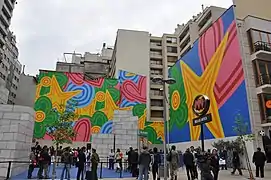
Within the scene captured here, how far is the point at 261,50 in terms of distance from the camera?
65.9 ft

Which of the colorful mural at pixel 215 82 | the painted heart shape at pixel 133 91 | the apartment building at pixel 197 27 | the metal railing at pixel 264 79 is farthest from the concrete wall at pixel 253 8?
the painted heart shape at pixel 133 91

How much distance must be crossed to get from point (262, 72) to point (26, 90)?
165 feet

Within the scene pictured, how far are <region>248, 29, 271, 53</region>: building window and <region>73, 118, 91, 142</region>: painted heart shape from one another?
944 inches

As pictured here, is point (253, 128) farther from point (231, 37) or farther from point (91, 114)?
point (91, 114)

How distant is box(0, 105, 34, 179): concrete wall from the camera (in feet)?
40.6

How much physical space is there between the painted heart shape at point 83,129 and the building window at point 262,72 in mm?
23521

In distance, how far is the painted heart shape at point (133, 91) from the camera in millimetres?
40062

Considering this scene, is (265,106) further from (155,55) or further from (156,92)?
(155,55)

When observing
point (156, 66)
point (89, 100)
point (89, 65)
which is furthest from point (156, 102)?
point (89, 65)

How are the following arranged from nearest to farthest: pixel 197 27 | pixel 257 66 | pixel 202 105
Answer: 1. pixel 202 105
2. pixel 257 66
3. pixel 197 27

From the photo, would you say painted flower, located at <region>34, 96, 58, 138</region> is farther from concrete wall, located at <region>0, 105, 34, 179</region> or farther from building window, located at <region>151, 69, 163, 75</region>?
building window, located at <region>151, 69, 163, 75</region>

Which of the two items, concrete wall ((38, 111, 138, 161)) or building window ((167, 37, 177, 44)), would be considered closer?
concrete wall ((38, 111, 138, 161))

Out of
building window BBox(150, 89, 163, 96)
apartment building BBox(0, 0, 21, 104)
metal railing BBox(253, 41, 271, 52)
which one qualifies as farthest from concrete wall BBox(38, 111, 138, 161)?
apartment building BBox(0, 0, 21, 104)

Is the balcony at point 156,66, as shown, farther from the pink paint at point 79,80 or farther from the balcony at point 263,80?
the balcony at point 263,80
